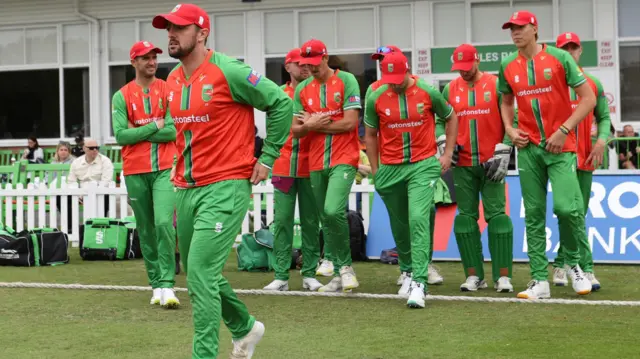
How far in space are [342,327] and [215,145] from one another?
222cm

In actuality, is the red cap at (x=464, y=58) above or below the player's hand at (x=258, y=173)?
above

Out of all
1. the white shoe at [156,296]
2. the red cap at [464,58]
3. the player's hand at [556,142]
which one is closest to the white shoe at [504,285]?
the player's hand at [556,142]

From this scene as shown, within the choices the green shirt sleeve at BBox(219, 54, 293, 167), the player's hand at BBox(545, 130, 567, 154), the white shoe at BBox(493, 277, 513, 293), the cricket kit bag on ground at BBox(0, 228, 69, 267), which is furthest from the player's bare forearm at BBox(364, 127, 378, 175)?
the cricket kit bag on ground at BBox(0, 228, 69, 267)

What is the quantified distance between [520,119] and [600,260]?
3.88 metres

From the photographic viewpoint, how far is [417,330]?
7.88m

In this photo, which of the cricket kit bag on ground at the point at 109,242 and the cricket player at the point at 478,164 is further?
the cricket kit bag on ground at the point at 109,242

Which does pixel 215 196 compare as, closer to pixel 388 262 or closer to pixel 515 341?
pixel 515 341

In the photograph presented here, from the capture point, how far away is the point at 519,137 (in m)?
9.23

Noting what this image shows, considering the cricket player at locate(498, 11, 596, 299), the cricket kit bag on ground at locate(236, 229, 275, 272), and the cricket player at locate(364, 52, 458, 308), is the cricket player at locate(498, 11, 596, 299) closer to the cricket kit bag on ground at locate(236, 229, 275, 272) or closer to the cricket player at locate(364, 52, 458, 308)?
the cricket player at locate(364, 52, 458, 308)

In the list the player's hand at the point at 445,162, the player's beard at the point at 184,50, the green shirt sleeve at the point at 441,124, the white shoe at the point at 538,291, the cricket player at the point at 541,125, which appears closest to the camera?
the player's beard at the point at 184,50

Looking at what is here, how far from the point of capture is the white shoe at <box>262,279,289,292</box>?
1035cm

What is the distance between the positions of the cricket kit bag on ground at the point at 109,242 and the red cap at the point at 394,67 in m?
6.07

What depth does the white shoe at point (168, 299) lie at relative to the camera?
9188 millimetres

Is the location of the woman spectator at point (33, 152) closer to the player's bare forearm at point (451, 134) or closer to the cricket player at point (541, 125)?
the player's bare forearm at point (451, 134)
